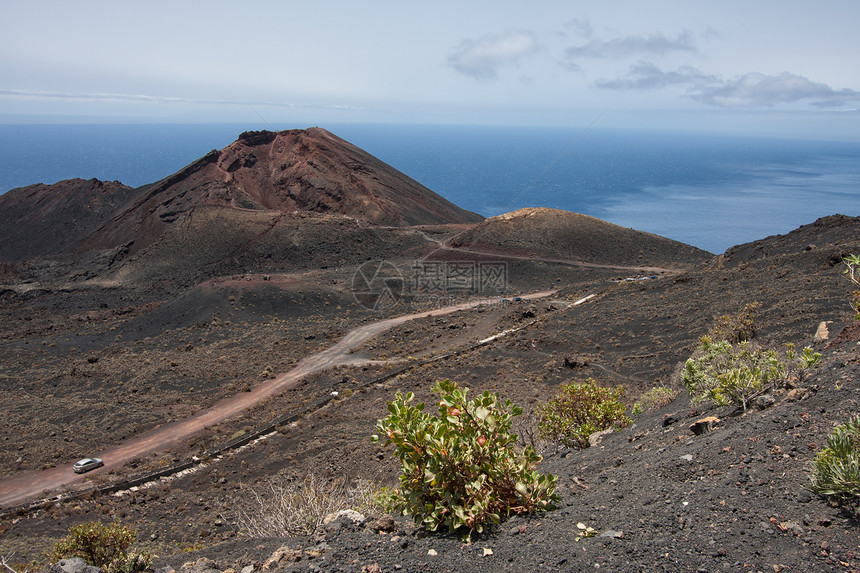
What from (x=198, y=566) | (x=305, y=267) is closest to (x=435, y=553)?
(x=198, y=566)

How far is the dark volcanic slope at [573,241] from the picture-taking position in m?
46.3

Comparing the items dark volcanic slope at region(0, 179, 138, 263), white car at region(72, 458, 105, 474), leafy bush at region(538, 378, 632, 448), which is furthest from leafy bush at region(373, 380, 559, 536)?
dark volcanic slope at region(0, 179, 138, 263)

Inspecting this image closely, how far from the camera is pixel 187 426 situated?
20.4m

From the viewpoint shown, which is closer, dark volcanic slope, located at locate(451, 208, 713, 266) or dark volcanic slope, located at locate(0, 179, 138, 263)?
dark volcanic slope, located at locate(451, 208, 713, 266)

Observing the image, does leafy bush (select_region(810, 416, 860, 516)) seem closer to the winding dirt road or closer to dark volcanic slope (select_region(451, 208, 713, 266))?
the winding dirt road

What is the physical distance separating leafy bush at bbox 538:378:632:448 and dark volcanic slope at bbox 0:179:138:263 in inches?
2355

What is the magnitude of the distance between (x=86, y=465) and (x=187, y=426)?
377 cm

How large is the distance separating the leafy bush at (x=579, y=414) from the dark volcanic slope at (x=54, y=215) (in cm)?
5982

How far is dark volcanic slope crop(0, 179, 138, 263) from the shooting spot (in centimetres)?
5969

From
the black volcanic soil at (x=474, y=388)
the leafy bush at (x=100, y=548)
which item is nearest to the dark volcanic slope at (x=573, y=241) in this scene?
the black volcanic soil at (x=474, y=388)

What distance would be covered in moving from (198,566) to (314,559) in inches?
102

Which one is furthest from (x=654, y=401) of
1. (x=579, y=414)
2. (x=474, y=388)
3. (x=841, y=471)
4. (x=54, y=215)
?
(x=54, y=215)

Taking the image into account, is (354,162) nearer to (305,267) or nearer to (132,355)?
(305,267)

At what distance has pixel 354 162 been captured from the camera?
64875 millimetres
